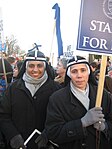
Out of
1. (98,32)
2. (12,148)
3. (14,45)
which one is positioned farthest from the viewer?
(14,45)

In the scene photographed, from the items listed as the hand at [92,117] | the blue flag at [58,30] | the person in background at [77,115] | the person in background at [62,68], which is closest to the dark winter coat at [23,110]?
the person in background at [77,115]

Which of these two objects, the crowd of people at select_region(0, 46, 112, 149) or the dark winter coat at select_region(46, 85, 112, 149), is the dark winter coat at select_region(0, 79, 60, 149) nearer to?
the crowd of people at select_region(0, 46, 112, 149)

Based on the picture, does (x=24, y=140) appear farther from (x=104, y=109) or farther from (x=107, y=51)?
(x=107, y=51)

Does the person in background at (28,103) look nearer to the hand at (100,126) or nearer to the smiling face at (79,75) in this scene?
→ the smiling face at (79,75)

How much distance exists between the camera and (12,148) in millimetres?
3582

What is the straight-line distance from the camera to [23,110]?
3609 mm

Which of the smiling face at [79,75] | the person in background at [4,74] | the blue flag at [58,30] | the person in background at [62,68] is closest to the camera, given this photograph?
the smiling face at [79,75]

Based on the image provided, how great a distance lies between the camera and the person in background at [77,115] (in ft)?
9.84

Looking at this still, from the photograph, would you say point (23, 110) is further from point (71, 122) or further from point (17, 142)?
point (71, 122)

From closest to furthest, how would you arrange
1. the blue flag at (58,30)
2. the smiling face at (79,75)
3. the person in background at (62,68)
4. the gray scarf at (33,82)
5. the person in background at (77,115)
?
the person in background at (77,115)
the smiling face at (79,75)
the gray scarf at (33,82)
the person in background at (62,68)
the blue flag at (58,30)

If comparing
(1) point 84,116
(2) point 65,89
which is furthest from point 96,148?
(2) point 65,89

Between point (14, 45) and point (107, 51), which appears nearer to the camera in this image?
point (107, 51)

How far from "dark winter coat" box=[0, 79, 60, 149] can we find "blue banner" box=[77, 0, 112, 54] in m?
0.94

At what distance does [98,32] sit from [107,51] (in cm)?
22
